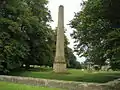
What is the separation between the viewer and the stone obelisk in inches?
1073

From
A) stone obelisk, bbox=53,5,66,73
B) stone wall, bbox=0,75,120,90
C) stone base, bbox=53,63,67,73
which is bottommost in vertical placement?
stone wall, bbox=0,75,120,90

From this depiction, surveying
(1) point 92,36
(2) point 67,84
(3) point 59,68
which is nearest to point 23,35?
(3) point 59,68

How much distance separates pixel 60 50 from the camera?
2766 centimetres

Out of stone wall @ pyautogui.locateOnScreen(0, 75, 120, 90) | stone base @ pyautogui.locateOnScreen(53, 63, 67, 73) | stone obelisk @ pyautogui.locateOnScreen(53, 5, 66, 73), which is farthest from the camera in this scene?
stone obelisk @ pyautogui.locateOnScreen(53, 5, 66, 73)

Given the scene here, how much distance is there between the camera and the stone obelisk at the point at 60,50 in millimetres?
27266

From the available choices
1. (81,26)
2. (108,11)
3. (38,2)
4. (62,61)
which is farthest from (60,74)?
(108,11)

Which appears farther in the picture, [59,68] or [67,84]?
[59,68]

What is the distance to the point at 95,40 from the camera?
23.4 metres

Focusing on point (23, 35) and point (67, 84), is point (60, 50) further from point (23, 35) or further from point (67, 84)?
point (67, 84)

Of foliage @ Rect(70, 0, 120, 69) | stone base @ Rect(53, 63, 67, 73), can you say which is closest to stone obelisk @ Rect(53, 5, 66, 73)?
stone base @ Rect(53, 63, 67, 73)

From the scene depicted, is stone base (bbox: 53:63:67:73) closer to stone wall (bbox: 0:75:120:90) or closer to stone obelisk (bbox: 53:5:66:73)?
stone obelisk (bbox: 53:5:66:73)

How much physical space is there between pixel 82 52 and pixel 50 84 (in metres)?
7.32

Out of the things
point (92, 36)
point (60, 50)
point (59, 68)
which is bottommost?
point (59, 68)

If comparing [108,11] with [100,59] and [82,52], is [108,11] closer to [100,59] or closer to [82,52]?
[100,59]
